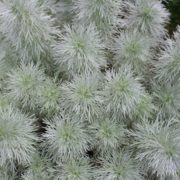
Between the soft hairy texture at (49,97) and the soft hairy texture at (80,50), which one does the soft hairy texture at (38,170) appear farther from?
the soft hairy texture at (80,50)

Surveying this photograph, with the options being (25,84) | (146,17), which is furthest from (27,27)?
(146,17)

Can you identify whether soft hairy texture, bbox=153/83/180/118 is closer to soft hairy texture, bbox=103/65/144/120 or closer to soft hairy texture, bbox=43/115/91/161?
soft hairy texture, bbox=103/65/144/120

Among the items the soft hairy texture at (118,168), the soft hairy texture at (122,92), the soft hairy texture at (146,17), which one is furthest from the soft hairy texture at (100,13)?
the soft hairy texture at (118,168)

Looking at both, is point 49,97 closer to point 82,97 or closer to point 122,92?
point 82,97

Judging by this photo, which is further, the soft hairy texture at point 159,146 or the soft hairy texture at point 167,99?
the soft hairy texture at point 167,99

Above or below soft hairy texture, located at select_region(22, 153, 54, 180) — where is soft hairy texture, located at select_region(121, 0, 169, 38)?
above

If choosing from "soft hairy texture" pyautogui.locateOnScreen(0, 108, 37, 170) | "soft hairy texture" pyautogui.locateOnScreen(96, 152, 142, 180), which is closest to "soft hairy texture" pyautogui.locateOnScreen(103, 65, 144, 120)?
"soft hairy texture" pyautogui.locateOnScreen(96, 152, 142, 180)
